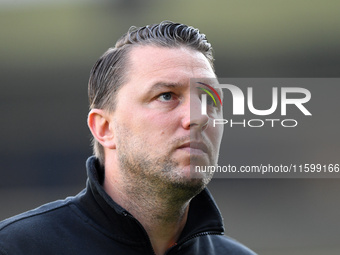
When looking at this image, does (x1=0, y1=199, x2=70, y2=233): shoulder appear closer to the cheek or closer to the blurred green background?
the cheek

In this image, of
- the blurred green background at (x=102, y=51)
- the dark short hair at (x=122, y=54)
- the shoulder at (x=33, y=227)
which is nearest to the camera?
the shoulder at (x=33, y=227)

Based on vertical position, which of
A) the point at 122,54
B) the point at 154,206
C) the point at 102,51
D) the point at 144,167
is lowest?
the point at 154,206

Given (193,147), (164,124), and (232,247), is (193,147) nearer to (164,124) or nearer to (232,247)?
(164,124)

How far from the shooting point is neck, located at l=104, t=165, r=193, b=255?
4.87 ft

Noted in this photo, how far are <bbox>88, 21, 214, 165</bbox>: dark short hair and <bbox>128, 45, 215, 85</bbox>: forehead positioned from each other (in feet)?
0.07

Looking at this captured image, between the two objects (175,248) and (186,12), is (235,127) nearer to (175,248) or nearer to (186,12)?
(186,12)

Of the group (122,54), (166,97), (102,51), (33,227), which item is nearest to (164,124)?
(166,97)

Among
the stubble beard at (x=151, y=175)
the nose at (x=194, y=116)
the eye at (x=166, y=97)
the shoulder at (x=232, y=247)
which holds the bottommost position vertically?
the shoulder at (x=232, y=247)

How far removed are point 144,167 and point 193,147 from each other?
14cm

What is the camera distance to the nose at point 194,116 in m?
1.44

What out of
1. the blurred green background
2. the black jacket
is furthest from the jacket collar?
Answer: the blurred green background

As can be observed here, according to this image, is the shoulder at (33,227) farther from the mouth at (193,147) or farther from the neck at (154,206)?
the mouth at (193,147)

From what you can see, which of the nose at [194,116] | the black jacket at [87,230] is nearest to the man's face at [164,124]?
the nose at [194,116]

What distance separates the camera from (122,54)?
1641mm
